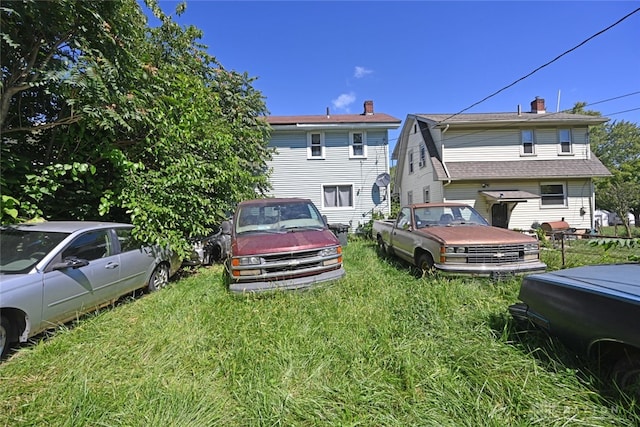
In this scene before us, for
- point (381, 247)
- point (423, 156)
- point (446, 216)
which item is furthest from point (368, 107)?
point (446, 216)

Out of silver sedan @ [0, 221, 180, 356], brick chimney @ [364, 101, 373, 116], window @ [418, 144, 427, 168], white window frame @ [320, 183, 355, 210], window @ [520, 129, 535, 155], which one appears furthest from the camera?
brick chimney @ [364, 101, 373, 116]

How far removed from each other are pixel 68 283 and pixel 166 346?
1.69m

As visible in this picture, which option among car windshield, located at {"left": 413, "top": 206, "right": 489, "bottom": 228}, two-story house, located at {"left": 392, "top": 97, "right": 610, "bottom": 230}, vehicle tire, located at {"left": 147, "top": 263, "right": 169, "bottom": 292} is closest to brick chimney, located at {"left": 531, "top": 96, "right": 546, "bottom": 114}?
two-story house, located at {"left": 392, "top": 97, "right": 610, "bottom": 230}

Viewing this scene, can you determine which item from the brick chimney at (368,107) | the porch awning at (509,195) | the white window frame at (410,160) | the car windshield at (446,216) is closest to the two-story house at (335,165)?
the brick chimney at (368,107)

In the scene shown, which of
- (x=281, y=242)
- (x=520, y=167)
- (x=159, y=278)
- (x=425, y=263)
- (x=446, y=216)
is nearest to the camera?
(x=281, y=242)

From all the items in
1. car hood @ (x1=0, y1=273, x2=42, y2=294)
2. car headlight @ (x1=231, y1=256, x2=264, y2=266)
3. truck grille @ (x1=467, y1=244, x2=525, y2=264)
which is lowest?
truck grille @ (x1=467, y1=244, x2=525, y2=264)

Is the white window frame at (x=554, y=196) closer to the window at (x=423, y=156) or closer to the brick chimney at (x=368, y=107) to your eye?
the window at (x=423, y=156)

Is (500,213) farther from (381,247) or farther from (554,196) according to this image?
(381,247)

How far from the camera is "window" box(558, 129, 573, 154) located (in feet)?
46.8

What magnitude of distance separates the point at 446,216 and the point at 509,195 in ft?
30.9

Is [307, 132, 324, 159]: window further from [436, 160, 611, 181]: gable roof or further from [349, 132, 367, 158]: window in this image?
[436, 160, 611, 181]: gable roof

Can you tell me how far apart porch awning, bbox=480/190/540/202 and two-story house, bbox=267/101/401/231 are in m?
5.07

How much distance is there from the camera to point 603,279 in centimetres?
221

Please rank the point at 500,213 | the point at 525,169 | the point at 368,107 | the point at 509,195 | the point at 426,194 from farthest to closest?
the point at 368,107 → the point at 426,194 → the point at 500,213 → the point at 525,169 → the point at 509,195
